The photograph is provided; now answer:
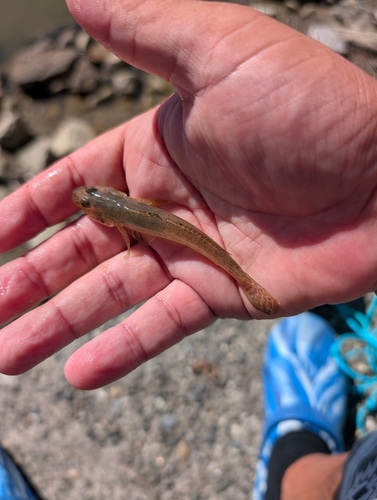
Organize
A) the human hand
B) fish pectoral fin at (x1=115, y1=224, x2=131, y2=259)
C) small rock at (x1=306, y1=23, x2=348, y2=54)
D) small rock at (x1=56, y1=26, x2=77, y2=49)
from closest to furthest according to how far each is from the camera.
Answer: the human hand < fish pectoral fin at (x1=115, y1=224, x2=131, y2=259) < small rock at (x1=306, y1=23, x2=348, y2=54) < small rock at (x1=56, y1=26, x2=77, y2=49)

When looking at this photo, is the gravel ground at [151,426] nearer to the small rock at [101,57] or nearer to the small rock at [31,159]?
the small rock at [31,159]

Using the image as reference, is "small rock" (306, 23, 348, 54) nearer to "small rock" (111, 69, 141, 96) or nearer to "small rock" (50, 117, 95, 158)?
"small rock" (111, 69, 141, 96)

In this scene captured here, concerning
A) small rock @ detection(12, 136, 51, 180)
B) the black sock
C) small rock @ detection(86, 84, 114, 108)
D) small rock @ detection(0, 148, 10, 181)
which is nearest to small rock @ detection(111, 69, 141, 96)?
small rock @ detection(86, 84, 114, 108)

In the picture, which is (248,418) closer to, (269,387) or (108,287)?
(269,387)

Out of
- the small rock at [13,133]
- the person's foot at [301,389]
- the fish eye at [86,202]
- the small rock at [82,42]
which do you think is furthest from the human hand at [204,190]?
the small rock at [82,42]

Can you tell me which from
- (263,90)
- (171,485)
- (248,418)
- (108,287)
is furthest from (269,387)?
(263,90)
